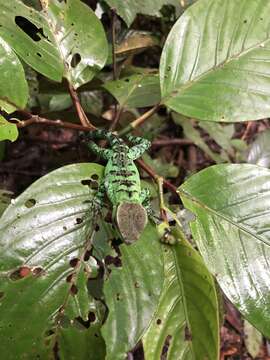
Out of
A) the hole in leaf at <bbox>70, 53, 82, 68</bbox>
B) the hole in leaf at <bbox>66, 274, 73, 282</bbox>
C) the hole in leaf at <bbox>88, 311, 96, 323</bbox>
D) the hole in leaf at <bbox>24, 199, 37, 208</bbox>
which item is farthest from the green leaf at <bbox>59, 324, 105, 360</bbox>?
the hole in leaf at <bbox>70, 53, 82, 68</bbox>

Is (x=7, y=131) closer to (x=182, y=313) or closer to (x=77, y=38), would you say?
(x=77, y=38)

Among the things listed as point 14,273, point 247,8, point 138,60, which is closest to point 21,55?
point 14,273

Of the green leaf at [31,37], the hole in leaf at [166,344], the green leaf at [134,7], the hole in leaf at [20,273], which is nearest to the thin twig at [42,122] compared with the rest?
the green leaf at [31,37]

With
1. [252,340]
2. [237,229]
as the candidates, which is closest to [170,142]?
[252,340]

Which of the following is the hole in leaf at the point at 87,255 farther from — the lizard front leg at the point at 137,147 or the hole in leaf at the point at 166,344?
the lizard front leg at the point at 137,147

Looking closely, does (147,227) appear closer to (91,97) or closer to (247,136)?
(91,97)

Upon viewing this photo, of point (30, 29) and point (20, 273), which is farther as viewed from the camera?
point (30, 29)
